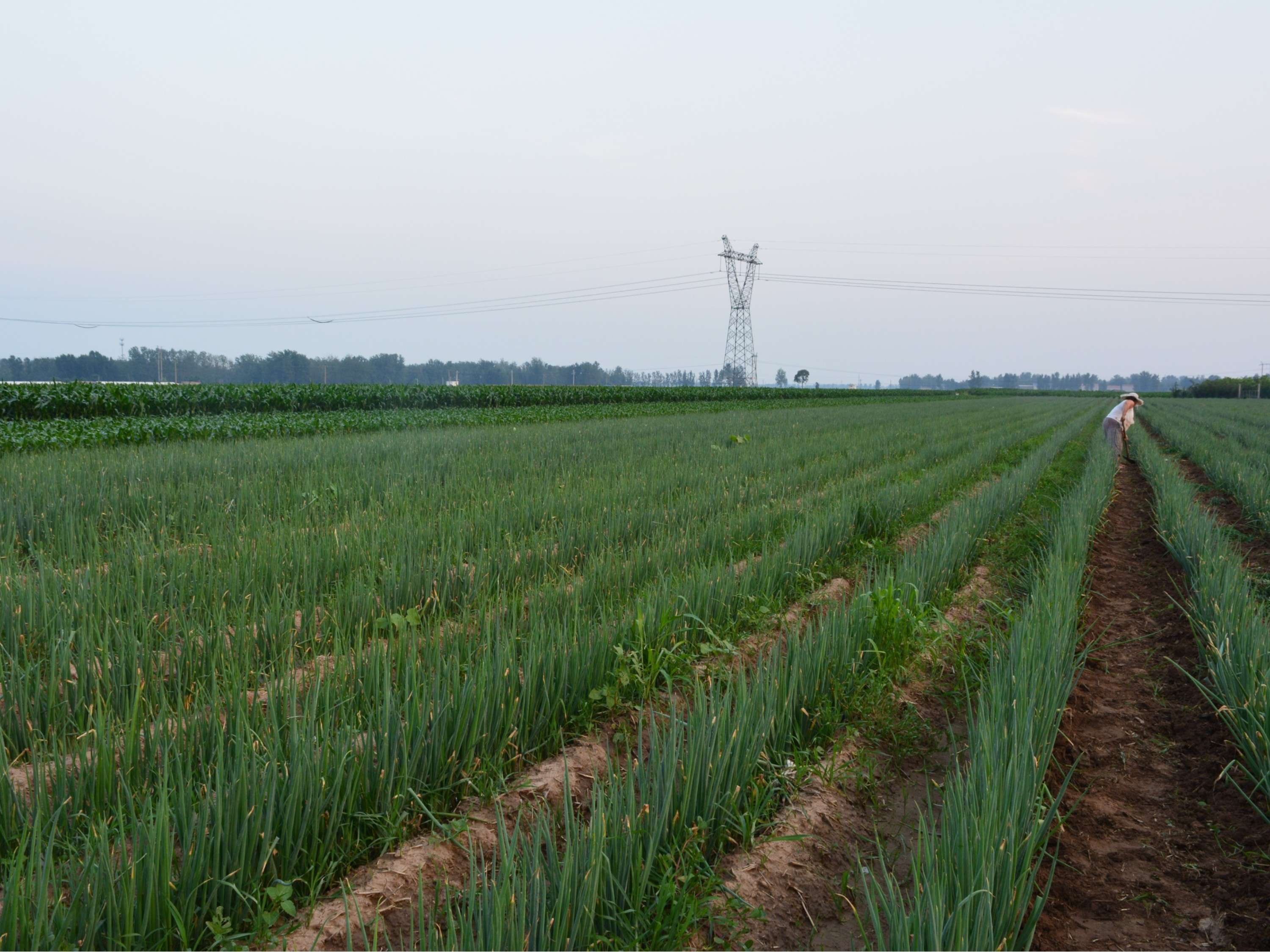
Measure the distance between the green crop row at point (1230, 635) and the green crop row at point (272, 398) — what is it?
771 inches

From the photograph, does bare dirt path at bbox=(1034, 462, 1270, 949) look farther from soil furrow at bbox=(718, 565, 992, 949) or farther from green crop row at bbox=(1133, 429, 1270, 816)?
soil furrow at bbox=(718, 565, 992, 949)

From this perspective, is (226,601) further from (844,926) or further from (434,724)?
(844,926)

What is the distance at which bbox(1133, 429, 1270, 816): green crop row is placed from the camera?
2416mm

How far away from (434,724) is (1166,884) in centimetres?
220

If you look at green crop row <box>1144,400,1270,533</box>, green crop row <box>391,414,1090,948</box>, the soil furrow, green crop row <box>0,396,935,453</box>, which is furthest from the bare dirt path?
green crop row <box>0,396,935,453</box>

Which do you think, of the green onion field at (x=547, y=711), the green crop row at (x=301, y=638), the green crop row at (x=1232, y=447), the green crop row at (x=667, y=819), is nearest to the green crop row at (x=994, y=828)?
the green onion field at (x=547, y=711)

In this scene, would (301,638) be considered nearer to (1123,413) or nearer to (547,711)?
(547,711)

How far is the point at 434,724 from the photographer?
2119 millimetres

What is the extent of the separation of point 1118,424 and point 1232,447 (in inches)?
78.7

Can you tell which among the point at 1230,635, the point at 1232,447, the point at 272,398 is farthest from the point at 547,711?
the point at 272,398

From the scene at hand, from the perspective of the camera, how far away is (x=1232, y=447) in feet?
42.1

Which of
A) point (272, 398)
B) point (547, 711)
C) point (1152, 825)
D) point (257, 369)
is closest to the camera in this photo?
point (1152, 825)

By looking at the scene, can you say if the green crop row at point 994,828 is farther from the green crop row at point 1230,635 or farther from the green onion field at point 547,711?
the green crop row at point 1230,635

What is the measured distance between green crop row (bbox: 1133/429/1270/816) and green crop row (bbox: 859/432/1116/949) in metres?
0.52
